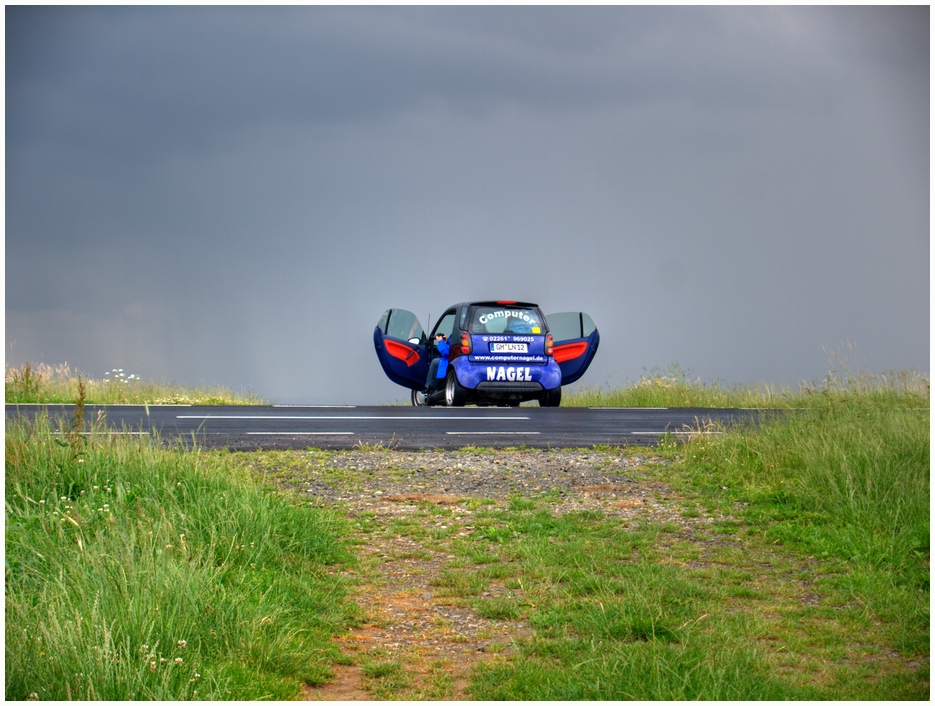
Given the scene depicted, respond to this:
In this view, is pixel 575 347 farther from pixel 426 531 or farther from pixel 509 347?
pixel 426 531

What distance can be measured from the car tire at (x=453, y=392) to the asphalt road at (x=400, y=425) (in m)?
1.16

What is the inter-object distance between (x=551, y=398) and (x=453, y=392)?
2461mm

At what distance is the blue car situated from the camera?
20031 millimetres

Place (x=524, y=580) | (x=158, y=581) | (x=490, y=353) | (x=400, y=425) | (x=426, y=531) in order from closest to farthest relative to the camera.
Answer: (x=158, y=581), (x=524, y=580), (x=426, y=531), (x=400, y=425), (x=490, y=353)

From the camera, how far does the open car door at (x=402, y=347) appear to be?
21969mm

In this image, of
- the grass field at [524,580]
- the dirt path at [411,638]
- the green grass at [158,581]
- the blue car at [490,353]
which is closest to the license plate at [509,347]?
the blue car at [490,353]

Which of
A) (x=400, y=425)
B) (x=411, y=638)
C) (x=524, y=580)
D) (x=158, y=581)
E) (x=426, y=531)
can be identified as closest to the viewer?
(x=158, y=581)

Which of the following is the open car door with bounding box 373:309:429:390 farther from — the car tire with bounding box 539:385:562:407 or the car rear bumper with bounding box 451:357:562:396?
the car tire with bounding box 539:385:562:407

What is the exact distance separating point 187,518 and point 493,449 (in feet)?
19.3

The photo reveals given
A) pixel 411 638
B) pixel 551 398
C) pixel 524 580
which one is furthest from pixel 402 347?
pixel 411 638

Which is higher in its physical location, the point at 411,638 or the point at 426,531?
the point at 426,531

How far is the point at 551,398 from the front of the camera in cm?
2180

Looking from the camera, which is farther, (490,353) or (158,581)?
(490,353)

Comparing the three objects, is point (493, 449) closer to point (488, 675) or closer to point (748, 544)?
point (748, 544)
